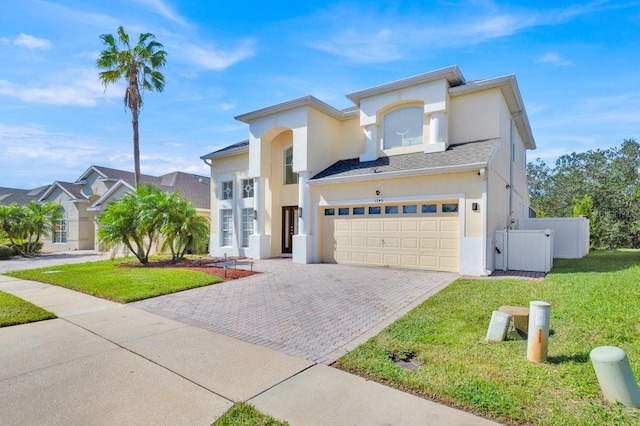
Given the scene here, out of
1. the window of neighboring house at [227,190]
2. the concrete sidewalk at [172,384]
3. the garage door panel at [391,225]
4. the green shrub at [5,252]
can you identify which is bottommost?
the green shrub at [5,252]

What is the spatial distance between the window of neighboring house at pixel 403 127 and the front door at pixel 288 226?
553 centimetres

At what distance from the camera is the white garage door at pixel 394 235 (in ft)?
36.6

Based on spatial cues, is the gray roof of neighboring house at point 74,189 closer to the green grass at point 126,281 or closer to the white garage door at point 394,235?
the green grass at point 126,281

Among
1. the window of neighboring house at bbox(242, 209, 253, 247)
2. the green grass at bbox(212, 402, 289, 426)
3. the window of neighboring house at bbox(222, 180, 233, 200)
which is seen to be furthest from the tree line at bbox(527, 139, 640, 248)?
the green grass at bbox(212, 402, 289, 426)

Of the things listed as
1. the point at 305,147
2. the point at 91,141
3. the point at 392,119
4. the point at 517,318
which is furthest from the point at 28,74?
the point at 91,141

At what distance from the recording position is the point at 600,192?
29.0 m

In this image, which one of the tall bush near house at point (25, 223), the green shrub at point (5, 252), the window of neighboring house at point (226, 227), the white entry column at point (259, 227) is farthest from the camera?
the tall bush near house at point (25, 223)

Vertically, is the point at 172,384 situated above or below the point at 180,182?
below

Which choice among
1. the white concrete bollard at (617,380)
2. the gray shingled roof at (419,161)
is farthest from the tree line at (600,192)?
the white concrete bollard at (617,380)

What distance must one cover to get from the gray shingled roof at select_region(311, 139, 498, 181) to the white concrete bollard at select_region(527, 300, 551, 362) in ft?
23.7

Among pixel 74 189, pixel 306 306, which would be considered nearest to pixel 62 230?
pixel 74 189

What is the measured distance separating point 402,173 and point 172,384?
Answer: 9.85 metres

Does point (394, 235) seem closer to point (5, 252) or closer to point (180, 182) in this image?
point (180, 182)

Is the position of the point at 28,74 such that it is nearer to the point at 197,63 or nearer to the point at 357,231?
the point at 197,63
